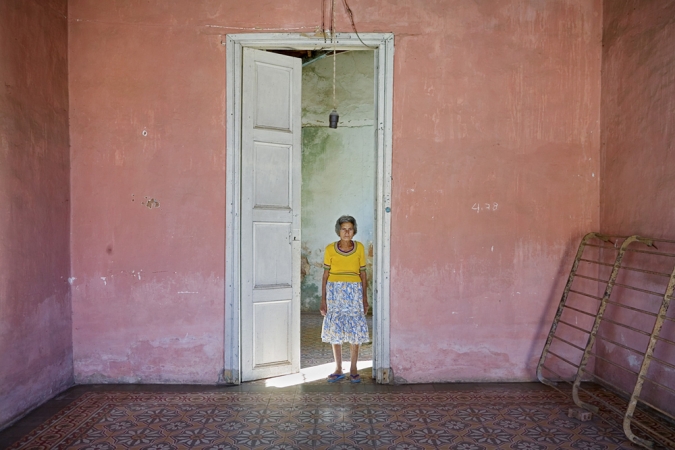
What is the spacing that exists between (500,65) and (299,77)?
5.50 feet

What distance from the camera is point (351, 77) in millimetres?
7434

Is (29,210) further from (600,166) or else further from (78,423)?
(600,166)

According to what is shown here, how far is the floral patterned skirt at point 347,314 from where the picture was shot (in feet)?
13.7

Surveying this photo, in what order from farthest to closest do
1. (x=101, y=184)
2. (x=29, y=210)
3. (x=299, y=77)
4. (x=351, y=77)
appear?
(x=351, y=77), (x=299, y=77), (x=101, y=184), (x=29, y=210)

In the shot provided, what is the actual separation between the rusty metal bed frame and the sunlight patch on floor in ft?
5.41

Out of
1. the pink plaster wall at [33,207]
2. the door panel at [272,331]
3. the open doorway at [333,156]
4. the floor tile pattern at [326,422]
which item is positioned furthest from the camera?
the open doorway at [333,156]

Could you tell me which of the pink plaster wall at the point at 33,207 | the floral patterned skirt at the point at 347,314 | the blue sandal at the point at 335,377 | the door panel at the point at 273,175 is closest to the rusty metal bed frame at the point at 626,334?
the floral patterned skirt at the point at 347,314

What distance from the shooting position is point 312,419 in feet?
11.2

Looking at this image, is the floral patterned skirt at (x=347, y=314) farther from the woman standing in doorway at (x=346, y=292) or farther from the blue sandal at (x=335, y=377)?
the blue sandal at (x=335, y=377)

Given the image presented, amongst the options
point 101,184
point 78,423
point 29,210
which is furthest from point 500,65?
point 78,423

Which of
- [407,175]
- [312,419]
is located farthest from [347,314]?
[407,175]

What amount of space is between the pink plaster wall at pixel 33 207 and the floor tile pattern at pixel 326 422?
0.38 meters

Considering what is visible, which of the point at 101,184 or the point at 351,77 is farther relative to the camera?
the point at 351,77

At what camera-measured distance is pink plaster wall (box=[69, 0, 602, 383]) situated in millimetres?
4141
